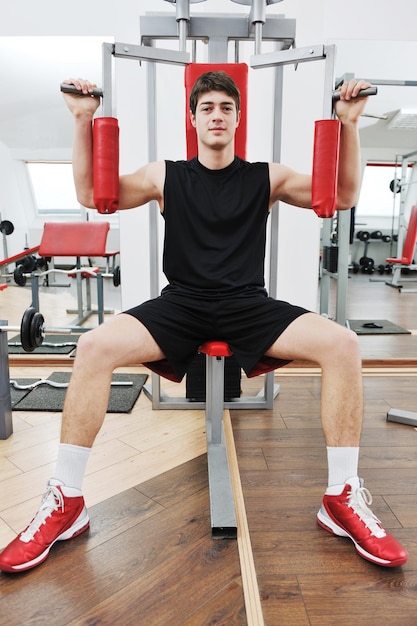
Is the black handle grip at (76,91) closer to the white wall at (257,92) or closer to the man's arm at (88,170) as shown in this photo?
the man's arm at (88,170)

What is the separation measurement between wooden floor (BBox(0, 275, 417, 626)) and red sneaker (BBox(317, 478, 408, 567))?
31 millimetres

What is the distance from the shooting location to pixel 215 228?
142 cm

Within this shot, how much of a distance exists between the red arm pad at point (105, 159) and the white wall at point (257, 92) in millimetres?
1296

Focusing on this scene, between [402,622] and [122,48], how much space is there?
1.56 metres

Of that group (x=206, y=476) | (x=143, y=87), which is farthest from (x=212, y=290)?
(x=143, y=87)

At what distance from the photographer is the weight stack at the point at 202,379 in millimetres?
2100

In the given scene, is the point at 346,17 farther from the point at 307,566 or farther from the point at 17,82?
the point at 17,82

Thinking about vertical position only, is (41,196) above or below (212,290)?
above

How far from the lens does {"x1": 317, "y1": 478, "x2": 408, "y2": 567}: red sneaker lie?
1.11 meters

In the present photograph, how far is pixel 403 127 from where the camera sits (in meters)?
7.04

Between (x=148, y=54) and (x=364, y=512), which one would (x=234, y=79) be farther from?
(x=364, y=512)

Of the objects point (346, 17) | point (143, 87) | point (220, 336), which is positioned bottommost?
point (220, 336)

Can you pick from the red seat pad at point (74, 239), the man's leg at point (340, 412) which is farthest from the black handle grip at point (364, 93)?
the red seat pad at point (74, 239)

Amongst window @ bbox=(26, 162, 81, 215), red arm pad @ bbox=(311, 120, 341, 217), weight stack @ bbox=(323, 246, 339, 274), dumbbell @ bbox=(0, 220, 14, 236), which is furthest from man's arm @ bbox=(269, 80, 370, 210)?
window @ bbox=(26, 162, 81, 215)
